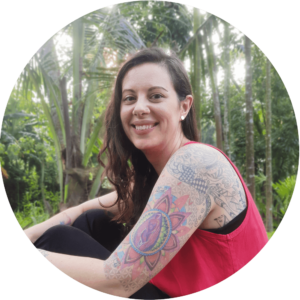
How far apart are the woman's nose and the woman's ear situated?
22cm

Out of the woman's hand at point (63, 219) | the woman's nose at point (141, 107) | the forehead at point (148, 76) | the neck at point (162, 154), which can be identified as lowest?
the woman's hand at point (63, 219)

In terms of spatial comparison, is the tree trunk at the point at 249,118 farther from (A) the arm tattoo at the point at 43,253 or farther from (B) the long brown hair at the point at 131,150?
(A) the arm tattoo at the point at 43,253

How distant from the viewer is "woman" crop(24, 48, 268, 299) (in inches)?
58.3

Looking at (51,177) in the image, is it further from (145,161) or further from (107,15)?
(107,15)

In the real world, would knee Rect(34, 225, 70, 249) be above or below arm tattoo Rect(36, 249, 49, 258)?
above

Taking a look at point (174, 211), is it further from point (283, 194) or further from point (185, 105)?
point (283, 194)

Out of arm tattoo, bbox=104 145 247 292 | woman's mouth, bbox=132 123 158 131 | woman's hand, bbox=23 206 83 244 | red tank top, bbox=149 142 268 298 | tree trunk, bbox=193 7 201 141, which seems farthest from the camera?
woman's hand, bbox=23 206 83 244

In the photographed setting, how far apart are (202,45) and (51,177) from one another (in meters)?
1.30

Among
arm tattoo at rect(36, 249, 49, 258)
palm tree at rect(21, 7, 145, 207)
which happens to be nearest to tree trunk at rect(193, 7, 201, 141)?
palm tree at rect(21, 7, 145, 207)

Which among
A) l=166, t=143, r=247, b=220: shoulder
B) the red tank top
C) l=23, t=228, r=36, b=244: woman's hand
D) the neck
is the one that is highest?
the neck

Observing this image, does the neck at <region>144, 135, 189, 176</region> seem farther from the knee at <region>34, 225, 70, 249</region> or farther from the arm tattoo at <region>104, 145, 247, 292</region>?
the knee at <region>34, 225, 70, 249</region>

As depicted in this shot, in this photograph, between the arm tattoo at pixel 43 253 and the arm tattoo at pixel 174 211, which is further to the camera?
the arm tattoo at pixel 43 253

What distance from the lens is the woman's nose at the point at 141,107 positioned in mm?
1660

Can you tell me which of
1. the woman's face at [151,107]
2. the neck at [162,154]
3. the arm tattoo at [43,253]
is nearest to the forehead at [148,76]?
the woman's face at [151,107]
